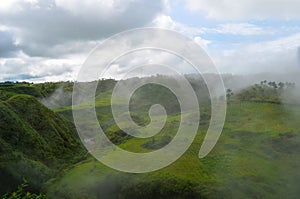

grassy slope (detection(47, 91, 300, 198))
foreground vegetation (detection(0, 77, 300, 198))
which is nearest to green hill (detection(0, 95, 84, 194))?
foreground vegetation (detection(0, 77, 300, 198))

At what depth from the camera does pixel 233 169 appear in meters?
97.3

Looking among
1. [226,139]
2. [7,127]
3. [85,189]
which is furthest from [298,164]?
[7,127]

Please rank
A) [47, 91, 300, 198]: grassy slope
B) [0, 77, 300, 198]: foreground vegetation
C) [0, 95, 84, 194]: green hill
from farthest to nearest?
[0, 95, 84, 194]: green hill → [0, 77, 300, 198]: foreground vegetation → [47, 91, 300, 198]: grassy slope

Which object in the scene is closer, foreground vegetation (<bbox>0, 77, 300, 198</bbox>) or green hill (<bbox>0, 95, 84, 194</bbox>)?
foreground vegetation (<bbox>0, 77, 300, 198</bbox>)

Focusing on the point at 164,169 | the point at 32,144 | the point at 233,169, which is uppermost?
the point at 32,144

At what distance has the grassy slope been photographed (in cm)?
8919

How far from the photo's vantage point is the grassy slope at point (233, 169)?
89188 mm

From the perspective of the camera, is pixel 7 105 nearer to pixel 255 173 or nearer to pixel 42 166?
pixel 42 166

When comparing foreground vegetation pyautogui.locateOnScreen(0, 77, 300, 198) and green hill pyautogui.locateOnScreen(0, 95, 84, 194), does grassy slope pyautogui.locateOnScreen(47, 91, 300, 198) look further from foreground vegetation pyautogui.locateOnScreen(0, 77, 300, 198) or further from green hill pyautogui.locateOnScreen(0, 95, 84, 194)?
Answer: green hill pyautogui.locateOnScreen(0, 95, 84, 194)

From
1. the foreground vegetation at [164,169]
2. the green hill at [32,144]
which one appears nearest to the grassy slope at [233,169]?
the foreground vegetation at [164,169]

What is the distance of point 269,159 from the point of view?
103688 millimetres

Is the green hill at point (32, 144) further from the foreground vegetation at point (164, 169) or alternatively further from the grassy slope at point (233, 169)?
Answer: the grassy slope at point (233, 169)

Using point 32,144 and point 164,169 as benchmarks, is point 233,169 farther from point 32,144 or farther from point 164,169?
point 32,144

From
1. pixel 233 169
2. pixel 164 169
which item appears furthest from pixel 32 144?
pixel 233 169
